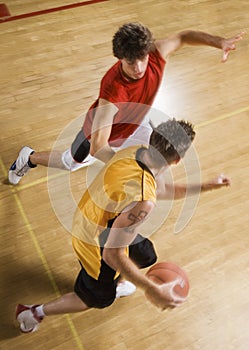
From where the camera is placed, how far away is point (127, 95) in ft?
9.54

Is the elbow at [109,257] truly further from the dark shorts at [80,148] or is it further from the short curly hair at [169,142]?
the dark shorts at [80,148]

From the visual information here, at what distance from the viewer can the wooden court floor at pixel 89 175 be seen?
2828 millimetres

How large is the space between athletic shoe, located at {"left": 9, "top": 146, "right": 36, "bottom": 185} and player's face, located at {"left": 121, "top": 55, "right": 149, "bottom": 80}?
101cm

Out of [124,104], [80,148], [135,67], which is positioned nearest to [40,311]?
[80,148]

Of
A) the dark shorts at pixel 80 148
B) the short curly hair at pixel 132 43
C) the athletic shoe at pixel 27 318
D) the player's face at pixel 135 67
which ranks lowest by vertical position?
the athletic shoe at pixel 27 318

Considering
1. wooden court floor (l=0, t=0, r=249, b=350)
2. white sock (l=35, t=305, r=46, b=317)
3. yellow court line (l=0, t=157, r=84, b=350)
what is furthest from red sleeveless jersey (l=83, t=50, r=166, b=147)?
white sock (l=35, t=305, r=46, b=317)

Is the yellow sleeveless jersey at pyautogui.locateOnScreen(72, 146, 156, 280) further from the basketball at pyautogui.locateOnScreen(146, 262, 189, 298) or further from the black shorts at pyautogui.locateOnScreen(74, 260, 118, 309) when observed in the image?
the basketball at pyautogui.locateOnScreen(146, 262, 189, 298)

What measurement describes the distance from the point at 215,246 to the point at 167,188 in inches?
28.3

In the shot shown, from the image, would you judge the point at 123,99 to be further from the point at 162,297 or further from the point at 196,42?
the point at 162,297

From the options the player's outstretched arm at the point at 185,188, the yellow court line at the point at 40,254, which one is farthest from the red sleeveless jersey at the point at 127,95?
the yellow court line at the point at 40,254

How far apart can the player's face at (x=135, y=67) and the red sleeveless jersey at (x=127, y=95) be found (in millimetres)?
53

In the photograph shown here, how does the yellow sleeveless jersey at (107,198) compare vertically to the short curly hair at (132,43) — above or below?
below

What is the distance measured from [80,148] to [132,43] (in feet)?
2.69

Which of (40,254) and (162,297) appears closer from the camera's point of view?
(162,297)
